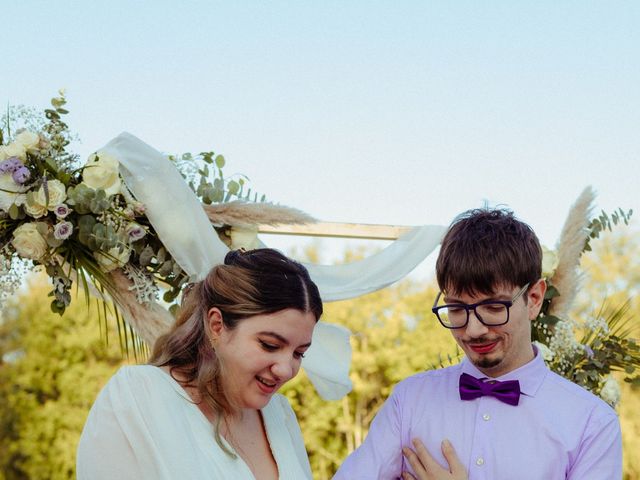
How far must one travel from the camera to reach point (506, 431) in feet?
9.36

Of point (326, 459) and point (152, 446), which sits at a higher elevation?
point (152, 446)

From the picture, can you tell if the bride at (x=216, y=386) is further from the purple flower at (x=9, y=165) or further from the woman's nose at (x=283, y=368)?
the purple flower at (x=9, y=165)

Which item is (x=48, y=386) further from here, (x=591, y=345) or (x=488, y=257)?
(x=488, y=257)

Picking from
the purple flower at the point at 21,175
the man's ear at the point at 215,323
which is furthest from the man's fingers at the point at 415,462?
the purple flower at the point at 21,175

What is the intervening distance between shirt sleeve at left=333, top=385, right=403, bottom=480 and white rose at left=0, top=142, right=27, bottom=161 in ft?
6.69

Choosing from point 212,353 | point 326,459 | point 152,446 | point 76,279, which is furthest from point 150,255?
→ point 326,459

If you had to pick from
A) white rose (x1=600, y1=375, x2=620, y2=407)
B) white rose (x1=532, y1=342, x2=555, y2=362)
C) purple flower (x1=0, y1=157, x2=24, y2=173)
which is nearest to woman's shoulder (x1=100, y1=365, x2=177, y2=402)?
purple flower (x1=0, y1=157, x2=24, y2=173)

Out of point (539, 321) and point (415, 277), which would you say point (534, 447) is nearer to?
point (539, 321)

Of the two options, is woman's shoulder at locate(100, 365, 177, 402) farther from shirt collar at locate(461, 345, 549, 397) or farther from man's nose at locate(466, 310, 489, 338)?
shirt collar at locate(461, 345, 549, 397)

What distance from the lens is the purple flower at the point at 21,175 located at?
12.5 ft

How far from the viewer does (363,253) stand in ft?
44.0

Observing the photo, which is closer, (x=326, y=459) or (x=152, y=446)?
(x=152, y=446)

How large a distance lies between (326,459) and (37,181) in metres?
9.62

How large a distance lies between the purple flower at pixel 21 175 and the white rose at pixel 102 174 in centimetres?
26
